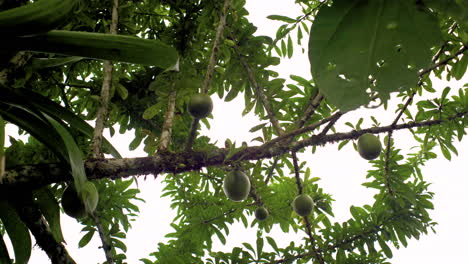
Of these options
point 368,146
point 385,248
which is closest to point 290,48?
point 368,146

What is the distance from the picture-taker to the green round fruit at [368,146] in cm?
190

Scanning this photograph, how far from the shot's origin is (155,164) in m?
1.49

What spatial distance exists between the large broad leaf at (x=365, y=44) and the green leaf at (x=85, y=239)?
1.98m

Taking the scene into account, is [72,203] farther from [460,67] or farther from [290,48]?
[460,67]

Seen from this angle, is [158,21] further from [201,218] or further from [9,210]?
A: [9,210]

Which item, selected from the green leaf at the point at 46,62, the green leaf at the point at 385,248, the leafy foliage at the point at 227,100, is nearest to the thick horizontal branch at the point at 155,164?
the leafy foliage at the point at 227,100

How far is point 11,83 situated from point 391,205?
7.46 ft

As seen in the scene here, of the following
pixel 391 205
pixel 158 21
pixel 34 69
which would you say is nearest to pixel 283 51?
pixel 158 21

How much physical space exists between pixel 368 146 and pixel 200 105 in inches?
35.6

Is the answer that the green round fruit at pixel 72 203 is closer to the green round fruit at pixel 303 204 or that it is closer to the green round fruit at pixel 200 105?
the green round fruit at pixel 200 105

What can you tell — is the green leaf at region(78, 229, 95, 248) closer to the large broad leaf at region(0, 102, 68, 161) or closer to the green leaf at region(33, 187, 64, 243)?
the green leaf at region(33, 187, 64, 243)

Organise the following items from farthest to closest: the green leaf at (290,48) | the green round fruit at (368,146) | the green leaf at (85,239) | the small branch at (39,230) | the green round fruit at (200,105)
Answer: the green leaf at (290,48) < the green leaf at (85,239) < the green round fruit at (368,146) < the green round fruit at (200,105) < the small branch at (39,230)

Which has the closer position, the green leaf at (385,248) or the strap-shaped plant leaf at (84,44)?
the strap-shaped plant leaf at (84,44)

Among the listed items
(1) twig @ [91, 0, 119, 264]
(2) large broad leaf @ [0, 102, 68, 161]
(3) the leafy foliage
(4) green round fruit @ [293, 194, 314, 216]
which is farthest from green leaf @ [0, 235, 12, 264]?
(4) green round fruit @ [293, 194, 314, 216]
